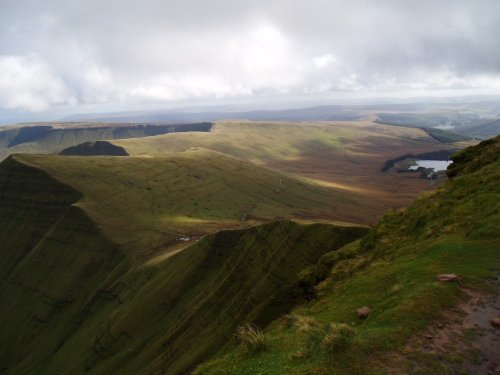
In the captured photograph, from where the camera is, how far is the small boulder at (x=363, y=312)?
2248cm

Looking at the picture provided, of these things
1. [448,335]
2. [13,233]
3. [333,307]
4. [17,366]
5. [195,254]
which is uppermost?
[448,335]

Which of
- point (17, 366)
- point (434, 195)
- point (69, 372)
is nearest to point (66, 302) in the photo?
point (17, 366)

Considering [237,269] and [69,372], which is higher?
[237,269]

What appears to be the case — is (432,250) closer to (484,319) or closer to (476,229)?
(476,229)

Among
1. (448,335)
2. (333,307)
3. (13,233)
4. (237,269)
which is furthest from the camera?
(13,233)

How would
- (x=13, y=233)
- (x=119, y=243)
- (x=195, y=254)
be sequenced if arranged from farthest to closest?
Answer: 1. (x=13, y=233)
2. (x=119, y=243)
3. (x=195, y=254)

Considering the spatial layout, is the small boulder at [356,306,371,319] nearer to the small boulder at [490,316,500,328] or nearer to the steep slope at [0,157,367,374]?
the small boulder at [490,316,500,328]

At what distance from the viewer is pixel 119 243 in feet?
506

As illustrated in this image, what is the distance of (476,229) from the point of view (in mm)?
28422

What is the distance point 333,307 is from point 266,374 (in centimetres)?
852

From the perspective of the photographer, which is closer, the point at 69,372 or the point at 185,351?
the point at 185,351

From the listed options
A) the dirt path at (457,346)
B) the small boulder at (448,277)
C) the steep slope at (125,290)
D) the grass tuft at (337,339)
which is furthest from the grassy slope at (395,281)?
the steep slope at (125,290)

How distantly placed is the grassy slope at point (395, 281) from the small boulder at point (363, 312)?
486 mm

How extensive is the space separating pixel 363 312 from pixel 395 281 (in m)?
3.72
